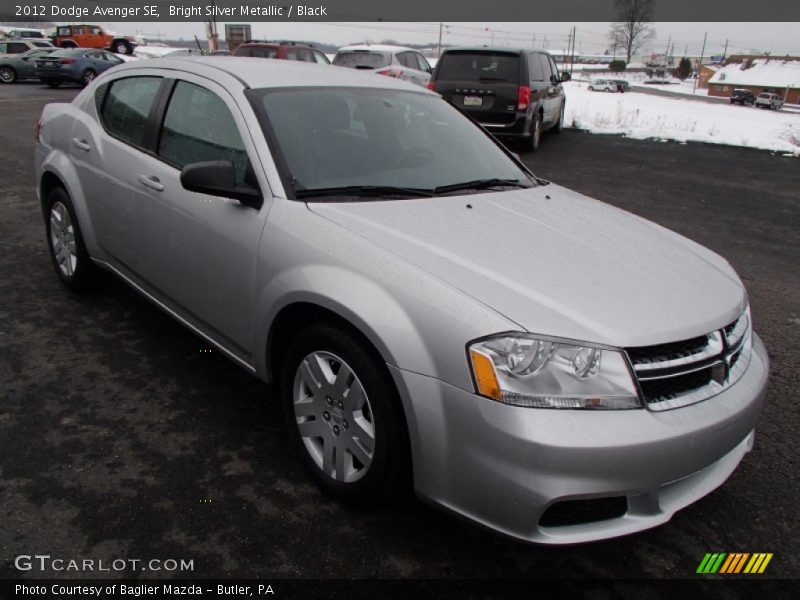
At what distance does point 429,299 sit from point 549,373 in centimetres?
43

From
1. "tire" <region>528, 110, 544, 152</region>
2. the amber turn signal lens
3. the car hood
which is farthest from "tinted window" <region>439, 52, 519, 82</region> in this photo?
the amber turn signal lens

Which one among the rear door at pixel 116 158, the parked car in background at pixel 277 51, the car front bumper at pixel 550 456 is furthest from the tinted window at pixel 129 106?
the parked car in background at pixel 277 51

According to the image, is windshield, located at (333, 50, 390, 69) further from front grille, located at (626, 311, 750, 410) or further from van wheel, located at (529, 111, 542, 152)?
front grille, located at (626, 311, 750, 410)

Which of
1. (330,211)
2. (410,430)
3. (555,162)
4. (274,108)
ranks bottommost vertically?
(555,162)

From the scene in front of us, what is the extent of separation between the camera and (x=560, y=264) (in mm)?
2328

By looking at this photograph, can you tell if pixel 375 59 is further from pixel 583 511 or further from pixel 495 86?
pixel 583 511

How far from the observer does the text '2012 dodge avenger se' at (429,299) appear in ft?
6.34

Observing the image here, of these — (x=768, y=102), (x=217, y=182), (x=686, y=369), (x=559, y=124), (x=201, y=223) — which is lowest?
(x=768, y=102)

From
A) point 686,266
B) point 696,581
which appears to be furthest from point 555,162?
point 696,581

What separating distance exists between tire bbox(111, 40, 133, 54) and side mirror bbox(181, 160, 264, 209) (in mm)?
42736

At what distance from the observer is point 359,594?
208 cm

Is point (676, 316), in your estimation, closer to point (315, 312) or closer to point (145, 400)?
point (315, 312)

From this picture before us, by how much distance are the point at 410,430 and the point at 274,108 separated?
5.45 ft

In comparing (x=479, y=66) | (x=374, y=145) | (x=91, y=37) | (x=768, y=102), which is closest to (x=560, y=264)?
(x=374, y=145)
